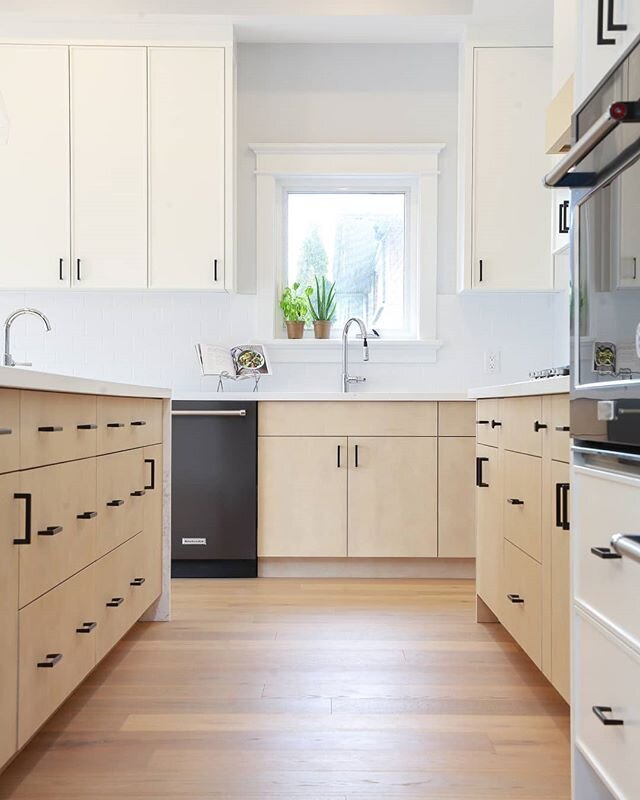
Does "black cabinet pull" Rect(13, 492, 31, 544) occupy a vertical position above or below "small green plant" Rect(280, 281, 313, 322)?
below

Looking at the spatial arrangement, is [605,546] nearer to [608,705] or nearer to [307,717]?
[608,705]

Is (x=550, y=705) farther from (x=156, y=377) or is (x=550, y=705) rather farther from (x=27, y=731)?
(x=156, y=377)

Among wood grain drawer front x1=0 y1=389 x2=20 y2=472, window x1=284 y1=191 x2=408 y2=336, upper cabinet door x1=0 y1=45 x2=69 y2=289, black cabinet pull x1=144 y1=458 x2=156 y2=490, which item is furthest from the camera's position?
window x1=284 y1=191 x2=408 y2=336

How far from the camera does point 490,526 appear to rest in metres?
2.83

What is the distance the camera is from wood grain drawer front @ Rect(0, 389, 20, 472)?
1510mm

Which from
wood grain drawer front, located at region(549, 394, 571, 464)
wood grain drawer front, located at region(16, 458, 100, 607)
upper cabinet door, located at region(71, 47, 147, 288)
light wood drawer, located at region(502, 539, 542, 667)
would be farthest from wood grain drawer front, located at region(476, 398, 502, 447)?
upper cabinet door, located at region(71, 47, 147, 288)

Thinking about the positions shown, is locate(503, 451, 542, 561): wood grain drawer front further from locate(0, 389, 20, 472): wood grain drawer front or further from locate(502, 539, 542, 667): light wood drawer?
locate(0, 389, 20, 472): wood grain drawer front

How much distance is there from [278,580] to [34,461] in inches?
88.6

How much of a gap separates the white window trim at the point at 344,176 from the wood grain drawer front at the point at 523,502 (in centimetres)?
180

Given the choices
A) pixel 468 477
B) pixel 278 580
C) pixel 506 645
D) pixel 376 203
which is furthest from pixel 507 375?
pixel 506 645

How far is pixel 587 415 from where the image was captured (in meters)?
1.39

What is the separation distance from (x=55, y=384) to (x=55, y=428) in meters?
0.11

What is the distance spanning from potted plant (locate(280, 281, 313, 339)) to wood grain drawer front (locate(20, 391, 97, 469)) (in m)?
2.22

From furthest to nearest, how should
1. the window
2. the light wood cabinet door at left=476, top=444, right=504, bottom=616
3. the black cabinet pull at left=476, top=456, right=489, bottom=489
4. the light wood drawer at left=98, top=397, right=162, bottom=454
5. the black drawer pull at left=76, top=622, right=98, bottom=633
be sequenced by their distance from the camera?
the window
the black cabinet pull at left=476, top=456, right=489, bottom=489
the light wood cabinet door at left=476, top=444, right=504, bottom=616
the light wood drawer at left=98, top=397, right=162, bottom=454
the black drawer pull at left=76, top=622, right=98, bottom=633
